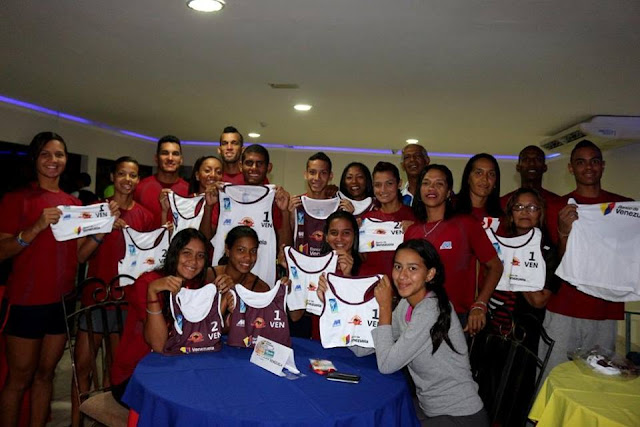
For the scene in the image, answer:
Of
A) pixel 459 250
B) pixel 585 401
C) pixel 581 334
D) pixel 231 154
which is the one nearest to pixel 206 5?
pixel 231 154

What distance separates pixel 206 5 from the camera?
131 inches

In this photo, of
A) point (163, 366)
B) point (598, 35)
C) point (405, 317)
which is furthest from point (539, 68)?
point (163, 366)

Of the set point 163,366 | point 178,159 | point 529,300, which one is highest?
point 178,159

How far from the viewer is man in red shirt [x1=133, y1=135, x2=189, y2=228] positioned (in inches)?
176

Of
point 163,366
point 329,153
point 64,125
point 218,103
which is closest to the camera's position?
point 163,366

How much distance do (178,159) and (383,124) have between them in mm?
4085

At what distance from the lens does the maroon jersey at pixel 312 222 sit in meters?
4.04

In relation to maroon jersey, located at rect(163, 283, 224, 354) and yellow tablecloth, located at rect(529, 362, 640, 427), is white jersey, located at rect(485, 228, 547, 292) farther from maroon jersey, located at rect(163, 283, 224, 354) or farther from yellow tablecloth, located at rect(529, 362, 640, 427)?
maroon jersey, located at rect(163, 283, 224, 354)

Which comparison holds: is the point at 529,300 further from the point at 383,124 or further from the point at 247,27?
the point at 383,124

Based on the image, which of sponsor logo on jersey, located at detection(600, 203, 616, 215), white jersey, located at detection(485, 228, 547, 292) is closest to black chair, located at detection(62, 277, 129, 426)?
white jersey, located at detection(485, 228, 547, 292)

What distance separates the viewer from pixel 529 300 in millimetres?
3619

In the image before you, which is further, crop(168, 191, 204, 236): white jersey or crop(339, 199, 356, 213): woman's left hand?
crop(168, 191, 204, 236): white jersey

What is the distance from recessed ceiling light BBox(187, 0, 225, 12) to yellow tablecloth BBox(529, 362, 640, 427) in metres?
2.95

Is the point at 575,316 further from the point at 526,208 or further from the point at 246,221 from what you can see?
the point at 246,221
